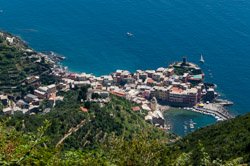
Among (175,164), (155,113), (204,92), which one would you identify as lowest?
(175,164)

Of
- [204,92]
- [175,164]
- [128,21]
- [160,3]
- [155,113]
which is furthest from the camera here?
[160,3]

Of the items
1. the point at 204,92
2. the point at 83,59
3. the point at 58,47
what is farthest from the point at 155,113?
the point at 58,47

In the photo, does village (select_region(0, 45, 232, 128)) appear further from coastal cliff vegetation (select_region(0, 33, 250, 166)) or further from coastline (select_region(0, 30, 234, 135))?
coastal cliff vegetation (select_region(0, 33, 250, 166))

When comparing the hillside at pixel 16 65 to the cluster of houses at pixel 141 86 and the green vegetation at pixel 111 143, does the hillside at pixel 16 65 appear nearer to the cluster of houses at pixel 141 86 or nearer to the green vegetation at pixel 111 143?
the cluster of houses at pixel 141 86

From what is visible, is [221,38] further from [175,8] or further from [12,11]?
[12,11]

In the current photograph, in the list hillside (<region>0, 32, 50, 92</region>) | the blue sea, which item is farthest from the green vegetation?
the blue sea

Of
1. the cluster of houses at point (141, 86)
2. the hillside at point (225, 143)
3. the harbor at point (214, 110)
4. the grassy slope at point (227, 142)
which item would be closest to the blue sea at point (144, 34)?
the harbor at point (214, 110)

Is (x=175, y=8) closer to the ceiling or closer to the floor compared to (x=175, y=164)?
closer to the ceiling

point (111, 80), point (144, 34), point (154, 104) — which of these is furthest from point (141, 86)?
point (144, 34)

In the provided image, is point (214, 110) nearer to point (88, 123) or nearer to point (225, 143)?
point (88, 123)
